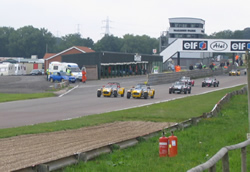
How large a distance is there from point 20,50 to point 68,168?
15646cm

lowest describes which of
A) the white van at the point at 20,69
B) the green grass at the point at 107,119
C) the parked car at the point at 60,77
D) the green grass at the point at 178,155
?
the green grass at the point at 107,119

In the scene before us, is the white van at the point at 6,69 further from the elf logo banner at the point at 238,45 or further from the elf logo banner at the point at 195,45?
the elf logo banner at the point at 238,45

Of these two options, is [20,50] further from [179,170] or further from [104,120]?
[179,170]

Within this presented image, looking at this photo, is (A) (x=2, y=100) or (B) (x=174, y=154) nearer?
(B) (x=174, y=154)

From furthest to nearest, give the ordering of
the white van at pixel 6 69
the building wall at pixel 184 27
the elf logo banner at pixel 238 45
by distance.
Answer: the building wall at pixel 184 27, the white van at pixel 6 69, the elf logo banner at pixel 238 45

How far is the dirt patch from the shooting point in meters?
10.6

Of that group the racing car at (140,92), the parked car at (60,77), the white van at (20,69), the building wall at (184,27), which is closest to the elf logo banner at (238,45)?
the parked car at (60,77)

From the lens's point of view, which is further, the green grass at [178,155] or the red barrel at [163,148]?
the red barrel at [163,148]

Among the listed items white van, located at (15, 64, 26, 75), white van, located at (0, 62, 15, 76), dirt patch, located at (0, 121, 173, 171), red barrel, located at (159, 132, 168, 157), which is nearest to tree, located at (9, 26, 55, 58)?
white van, located at (15, 64, 26, 75)

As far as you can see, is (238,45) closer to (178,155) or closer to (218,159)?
(178,155)

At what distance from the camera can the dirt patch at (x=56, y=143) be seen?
1062 centimetres

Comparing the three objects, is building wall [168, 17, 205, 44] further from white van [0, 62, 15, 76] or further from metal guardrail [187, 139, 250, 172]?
metal guardrail [187, 139, 250, 172]

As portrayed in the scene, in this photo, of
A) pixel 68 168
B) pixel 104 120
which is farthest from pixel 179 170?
pixel 104 120

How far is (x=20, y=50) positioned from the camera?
161375 millimetres
